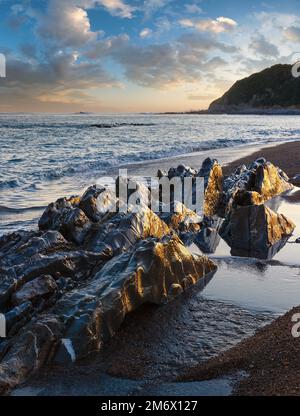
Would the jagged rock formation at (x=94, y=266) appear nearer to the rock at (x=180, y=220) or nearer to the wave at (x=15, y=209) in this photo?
the rock at (x=180, y=220)

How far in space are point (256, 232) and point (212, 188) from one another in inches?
114

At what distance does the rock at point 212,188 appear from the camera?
869cm

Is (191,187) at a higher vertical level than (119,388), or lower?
higher

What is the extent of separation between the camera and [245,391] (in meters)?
2.80

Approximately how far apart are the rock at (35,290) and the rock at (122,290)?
0.45m

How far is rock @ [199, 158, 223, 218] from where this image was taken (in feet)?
28.5

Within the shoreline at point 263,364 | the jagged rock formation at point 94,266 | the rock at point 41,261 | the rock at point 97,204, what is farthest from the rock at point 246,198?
the shoreline at point 263,364

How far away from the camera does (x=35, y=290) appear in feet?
14.2

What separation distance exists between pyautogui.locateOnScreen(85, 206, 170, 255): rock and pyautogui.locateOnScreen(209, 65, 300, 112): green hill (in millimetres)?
136644

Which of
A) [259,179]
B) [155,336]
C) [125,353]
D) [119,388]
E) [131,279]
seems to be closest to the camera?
[119,388]
